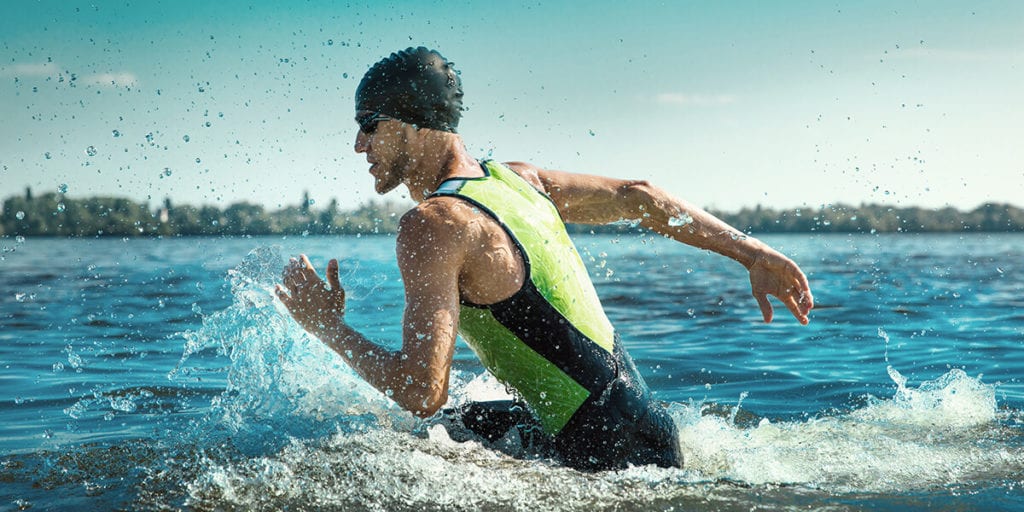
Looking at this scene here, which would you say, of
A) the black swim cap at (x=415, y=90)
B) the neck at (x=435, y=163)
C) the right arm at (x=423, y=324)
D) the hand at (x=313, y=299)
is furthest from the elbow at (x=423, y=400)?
the black swim cap at (x=415, y=90)

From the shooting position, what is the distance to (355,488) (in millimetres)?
3928

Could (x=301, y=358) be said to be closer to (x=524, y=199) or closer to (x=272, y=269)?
(x=272, y=269)

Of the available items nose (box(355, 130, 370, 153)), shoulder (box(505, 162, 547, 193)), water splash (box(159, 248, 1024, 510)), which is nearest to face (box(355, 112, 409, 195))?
nose (box(355, 130, 370, 153))

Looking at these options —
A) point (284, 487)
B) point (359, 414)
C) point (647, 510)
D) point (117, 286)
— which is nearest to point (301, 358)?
point (359, 414)

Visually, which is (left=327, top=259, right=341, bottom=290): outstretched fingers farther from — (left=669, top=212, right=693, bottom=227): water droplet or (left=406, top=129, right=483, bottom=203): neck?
(left=669, top=212, right=693, bottom=227): water droplet

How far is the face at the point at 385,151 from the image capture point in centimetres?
387

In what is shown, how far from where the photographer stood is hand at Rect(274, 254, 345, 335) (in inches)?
146

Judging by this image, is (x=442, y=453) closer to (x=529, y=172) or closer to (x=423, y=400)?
(x=423, y=400)

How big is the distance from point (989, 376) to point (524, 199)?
5.71 metres

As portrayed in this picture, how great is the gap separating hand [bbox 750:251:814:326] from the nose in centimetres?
180

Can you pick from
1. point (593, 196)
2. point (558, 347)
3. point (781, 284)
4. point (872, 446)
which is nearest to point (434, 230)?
point (558, 347)

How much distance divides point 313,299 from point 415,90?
95 cm

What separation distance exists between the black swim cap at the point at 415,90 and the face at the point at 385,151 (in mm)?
42

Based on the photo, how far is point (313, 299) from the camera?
371 cm
